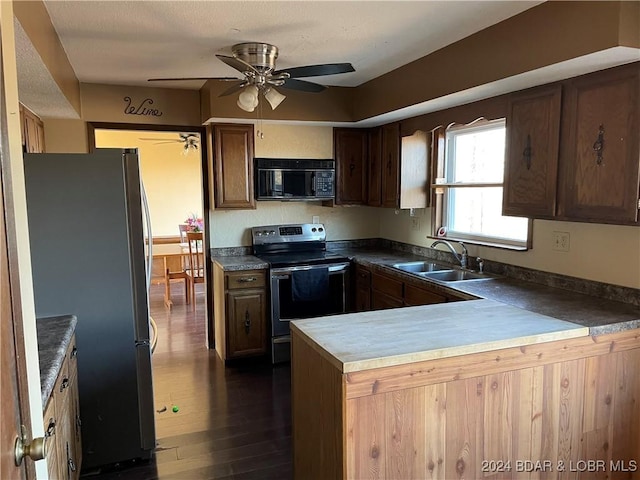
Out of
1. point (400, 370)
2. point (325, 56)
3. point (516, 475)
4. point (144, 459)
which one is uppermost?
point (325, 56)

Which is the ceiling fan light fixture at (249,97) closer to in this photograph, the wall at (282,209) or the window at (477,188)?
the wall at (282,209)

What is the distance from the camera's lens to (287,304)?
13.4 feet

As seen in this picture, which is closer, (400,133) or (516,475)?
(516,475)

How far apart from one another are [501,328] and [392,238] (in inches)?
107

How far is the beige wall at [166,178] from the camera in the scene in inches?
304

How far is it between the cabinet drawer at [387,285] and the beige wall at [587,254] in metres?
0.68

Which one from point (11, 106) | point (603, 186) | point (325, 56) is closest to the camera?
point (11, 106)

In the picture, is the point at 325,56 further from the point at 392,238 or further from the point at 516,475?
the point at 516,475

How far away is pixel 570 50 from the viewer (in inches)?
83.3

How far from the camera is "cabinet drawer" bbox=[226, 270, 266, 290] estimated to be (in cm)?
396

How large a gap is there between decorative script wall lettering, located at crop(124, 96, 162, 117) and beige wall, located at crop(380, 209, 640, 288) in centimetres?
301

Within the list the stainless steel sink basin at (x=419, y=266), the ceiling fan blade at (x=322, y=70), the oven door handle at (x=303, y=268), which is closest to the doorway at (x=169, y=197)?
the oven door handle at (x=303, y=268)

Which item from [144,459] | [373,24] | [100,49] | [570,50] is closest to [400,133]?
[373,24]

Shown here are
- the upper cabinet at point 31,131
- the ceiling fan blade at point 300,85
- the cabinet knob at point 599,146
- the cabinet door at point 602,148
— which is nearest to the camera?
the cabinet door at point 602,148
